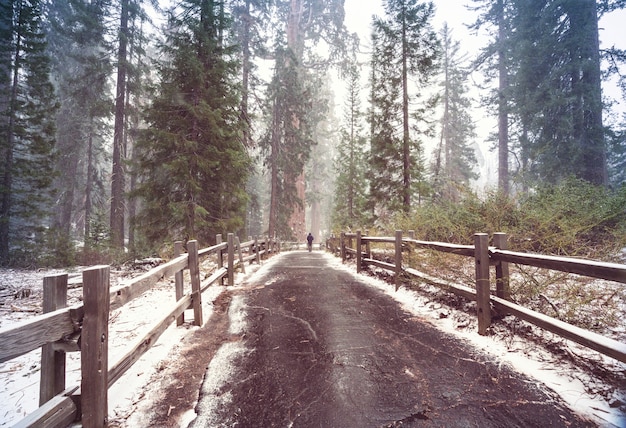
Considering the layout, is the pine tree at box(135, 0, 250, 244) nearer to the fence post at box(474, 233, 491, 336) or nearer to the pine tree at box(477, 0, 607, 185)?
the fence post at box(474, 233, 491, 336)

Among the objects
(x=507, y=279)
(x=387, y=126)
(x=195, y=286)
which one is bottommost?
(x=195, y=286)

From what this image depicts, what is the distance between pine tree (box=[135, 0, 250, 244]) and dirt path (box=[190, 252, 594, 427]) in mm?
6941

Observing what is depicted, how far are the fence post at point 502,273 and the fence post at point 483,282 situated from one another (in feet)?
0.50

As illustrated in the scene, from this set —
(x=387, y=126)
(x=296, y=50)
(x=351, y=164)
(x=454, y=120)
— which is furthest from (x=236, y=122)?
(x=454, y=120)

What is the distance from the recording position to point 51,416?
1.61 meters

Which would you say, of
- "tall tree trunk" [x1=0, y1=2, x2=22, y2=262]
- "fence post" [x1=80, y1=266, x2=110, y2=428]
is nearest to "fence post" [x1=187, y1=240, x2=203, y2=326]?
"fence post" [x1=80, y1=266, x2=110, y2=428]

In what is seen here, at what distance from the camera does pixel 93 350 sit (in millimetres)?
1904

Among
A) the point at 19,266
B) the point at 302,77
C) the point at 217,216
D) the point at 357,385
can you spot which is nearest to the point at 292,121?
the point at 302,77

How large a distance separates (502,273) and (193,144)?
947 centimetres

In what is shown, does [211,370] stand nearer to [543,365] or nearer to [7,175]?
[543,365]

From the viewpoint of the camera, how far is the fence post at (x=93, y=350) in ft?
6.16

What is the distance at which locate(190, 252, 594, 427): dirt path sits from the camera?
2135 millimetres

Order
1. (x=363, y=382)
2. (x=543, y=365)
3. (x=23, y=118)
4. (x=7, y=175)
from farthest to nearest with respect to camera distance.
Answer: (x=23, y=118)
(x=7, y=175)
(x=543, y=365)
(x=363, y=382)

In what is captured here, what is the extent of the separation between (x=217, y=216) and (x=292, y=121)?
13079 mm
